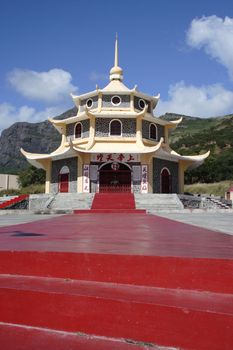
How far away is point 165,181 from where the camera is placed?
2669 centimetres

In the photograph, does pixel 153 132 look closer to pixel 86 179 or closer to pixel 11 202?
pixel 86 179

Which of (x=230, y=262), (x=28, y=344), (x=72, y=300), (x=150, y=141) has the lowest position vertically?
(x=28, y=344)

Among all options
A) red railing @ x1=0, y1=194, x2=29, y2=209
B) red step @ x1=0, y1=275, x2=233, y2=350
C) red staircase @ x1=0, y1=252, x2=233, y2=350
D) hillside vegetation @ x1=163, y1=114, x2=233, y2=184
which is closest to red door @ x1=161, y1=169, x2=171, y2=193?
red railing @ x1=0, y1=194, x2=29, y2=209

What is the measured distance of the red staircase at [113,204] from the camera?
18875mm

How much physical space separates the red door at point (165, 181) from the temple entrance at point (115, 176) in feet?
9.00

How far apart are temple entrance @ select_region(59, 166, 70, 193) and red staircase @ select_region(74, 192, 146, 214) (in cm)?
464

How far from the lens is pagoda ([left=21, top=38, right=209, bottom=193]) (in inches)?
986

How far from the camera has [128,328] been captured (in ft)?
7.77

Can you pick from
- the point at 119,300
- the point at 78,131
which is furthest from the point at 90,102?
the point at 119,300

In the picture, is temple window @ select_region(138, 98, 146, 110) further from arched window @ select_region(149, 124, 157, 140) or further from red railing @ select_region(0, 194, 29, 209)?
red railing @ select_region(0, 194, 29, 209)

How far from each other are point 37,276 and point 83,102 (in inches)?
1058

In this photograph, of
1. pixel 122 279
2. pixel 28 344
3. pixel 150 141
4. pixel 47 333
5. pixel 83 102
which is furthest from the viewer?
pixel 83 102

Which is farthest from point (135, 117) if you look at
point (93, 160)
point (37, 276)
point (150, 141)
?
point (37, 276)

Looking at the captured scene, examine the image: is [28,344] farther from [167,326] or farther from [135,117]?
[135,117]
